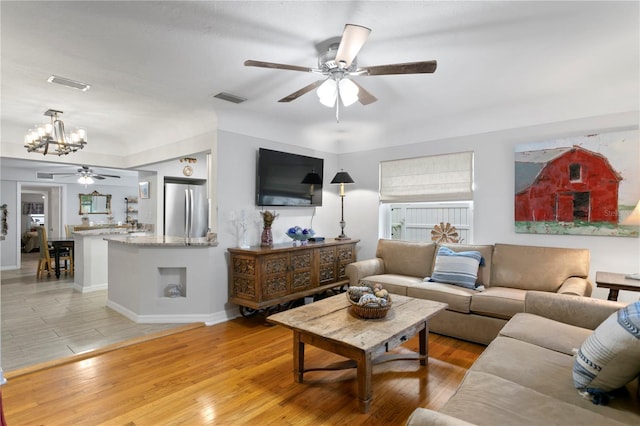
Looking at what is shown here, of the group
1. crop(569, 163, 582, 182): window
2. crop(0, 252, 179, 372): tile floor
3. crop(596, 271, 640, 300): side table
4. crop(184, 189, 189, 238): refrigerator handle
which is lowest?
crop(0, 252, 179, 372): tile floor

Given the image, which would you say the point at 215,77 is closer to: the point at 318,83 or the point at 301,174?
the point at 318,83

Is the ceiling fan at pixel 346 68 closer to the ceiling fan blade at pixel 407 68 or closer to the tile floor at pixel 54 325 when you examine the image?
the ceiling fan blade at pixel 407 68

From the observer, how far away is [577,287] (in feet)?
9.38

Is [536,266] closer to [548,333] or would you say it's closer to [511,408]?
[548,333]

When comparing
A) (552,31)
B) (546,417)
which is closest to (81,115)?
(552,31)

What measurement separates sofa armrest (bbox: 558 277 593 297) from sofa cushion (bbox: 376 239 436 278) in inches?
52.9

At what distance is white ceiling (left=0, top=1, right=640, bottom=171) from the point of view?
195 centimetres

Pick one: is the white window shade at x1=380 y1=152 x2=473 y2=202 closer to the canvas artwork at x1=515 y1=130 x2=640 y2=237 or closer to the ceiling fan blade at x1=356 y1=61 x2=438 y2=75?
the canvas artwork at x1=515 y1=130 x2=640 y2=237

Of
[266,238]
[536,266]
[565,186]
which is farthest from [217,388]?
[565,186]

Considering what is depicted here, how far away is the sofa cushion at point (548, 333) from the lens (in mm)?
1947

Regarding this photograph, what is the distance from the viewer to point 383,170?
481 cm

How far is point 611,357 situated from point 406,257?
284cm

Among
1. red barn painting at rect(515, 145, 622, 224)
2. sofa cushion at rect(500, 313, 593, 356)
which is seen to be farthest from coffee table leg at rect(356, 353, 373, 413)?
red barn painting at rect(515, 145, 622, 224)

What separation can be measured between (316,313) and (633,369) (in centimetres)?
172
